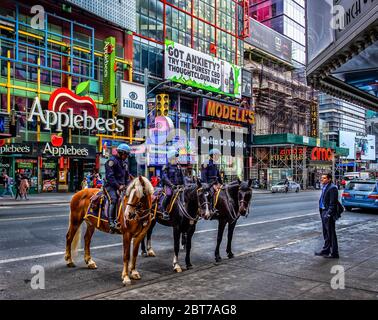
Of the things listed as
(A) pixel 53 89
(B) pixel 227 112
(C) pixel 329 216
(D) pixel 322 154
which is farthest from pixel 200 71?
(C) pixel 329 216

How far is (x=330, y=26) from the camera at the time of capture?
14.3 ft

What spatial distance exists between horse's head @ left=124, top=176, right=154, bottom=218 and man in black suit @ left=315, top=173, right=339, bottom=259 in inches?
179

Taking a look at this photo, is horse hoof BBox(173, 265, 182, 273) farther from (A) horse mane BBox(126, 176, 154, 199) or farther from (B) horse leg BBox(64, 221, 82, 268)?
(B) horse leg BBox(64, 221, 82, 268)

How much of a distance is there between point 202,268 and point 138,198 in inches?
86.7

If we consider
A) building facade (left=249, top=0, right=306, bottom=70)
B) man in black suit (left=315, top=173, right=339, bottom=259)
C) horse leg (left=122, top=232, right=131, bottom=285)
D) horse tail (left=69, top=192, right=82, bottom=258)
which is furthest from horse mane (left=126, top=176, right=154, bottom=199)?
building facade (left=249, top=0, right=306, bottom=70)

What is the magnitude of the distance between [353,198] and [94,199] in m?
15.4

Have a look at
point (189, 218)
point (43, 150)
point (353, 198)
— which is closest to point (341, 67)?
point (189, 218)

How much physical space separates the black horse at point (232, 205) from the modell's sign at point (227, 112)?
122 ft

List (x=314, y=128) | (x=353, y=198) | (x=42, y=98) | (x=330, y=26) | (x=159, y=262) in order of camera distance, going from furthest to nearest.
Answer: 1. (x=314, y=128)
2. (x=42, y=98)
3. (x=353, y=198)
4. (x=159, y=262)
5. (x=330, y=26)

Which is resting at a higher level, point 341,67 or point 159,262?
point 341,67

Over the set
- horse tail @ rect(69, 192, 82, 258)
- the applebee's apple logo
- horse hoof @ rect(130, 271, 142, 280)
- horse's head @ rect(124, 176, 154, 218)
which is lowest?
horse hoof @ rect(130, 271, 142, 280)

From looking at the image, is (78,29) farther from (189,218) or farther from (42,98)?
(189,218)

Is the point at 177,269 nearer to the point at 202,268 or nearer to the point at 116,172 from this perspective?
the point at 202,268

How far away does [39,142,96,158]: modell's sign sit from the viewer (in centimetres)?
2897
